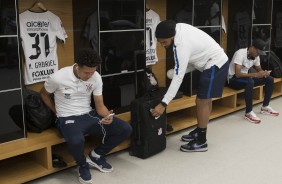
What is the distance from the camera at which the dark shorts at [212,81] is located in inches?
123

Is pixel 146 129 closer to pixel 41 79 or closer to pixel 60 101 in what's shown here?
pixel 60 101

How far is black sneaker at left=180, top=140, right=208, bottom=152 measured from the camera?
3.28m

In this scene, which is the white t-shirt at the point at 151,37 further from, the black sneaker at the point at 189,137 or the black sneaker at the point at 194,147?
the black sneaker at the point at 194,147

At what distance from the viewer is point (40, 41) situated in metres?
3.08

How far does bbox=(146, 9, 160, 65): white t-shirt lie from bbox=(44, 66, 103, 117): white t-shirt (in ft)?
4.68

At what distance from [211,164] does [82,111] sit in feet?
3.92

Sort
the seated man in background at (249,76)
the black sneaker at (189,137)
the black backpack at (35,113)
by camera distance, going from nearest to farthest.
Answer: the black backpack at (35,113)
the black sneaker at (189,137)
the seated man in background at (249,76)

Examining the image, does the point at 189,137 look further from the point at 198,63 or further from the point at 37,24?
the point at 37,24

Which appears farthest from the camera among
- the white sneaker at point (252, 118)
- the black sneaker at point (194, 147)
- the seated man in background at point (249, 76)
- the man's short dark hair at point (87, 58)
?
the seated man in background at point (249, 76)

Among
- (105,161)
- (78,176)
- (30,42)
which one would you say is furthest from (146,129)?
(30,42)

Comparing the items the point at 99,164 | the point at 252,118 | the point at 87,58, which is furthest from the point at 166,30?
the point at 252,118

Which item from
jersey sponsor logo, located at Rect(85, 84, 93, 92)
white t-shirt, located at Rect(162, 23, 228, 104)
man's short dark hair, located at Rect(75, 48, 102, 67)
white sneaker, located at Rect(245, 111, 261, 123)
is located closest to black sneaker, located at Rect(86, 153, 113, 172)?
Result: jersey sponsor logo, located at Rect(85, 84, 93, 92)

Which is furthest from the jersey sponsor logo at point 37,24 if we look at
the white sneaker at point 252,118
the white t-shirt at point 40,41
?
the white sneaker at point 252,118

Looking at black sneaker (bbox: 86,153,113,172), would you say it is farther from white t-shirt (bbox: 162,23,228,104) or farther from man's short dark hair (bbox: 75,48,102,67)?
man's short dark hair (bbox: 75,48,102,67)
